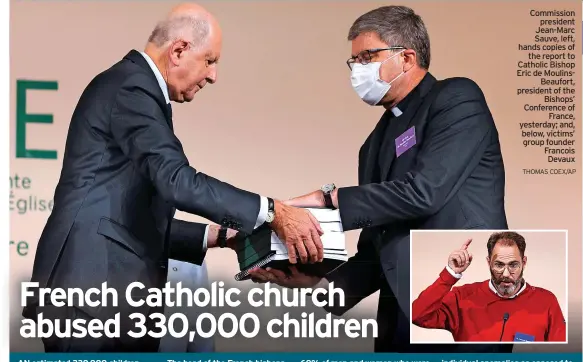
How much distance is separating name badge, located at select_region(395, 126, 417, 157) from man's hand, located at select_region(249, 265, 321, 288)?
721 mm

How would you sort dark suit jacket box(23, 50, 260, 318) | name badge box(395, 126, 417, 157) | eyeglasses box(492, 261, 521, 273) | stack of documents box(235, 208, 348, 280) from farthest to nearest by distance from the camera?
eyeglasses box(492, 261, 521, 273) < name badge box(395, 126, 417, 157) < stack of documents box(235, 208, 348, 280) < dark suit jacket box(23, 50, 260, 318)

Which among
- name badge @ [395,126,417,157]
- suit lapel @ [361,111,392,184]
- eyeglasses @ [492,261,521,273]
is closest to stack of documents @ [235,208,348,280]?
suit lapel @ [361,111,392,184]

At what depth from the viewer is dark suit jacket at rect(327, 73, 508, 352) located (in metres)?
4.45

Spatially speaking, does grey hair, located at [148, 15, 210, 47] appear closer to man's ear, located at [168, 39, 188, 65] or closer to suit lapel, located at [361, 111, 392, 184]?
man's ear, located at [168, 39, 188, 65]

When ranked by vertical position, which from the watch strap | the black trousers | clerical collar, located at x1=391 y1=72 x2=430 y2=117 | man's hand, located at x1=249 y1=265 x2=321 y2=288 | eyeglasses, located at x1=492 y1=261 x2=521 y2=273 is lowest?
the black trousers

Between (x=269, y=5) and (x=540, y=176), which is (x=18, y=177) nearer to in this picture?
(x=269, y=5)

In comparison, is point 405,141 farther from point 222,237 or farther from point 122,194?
point 122,194

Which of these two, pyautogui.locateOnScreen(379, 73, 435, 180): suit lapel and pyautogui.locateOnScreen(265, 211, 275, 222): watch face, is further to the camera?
pyautogui.locateOnScreen(379, 73, 435, 180): suit lapel

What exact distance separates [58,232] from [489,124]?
206cm

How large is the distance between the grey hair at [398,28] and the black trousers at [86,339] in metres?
1.72

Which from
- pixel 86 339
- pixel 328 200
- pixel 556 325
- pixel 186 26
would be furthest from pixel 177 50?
pixel 556 325

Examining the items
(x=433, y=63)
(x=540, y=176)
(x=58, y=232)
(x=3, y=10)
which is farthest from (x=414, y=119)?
(x=3, y=10)

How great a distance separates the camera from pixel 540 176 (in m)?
4.74

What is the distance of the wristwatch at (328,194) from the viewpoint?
455 centimetres
